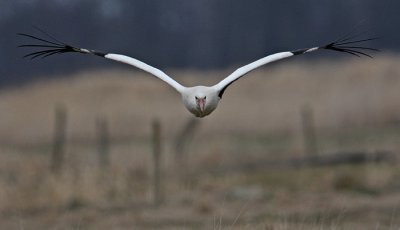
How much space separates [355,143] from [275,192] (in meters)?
7.97

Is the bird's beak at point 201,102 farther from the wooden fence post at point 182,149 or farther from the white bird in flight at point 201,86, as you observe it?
the wooden fence post at point 182,149

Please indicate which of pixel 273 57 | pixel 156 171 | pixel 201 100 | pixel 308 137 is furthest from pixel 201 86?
pixel 308 137

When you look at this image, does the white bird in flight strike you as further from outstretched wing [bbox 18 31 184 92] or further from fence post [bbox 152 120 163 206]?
fence post [bbox 152 120 163 206]

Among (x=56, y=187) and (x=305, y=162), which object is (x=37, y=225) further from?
(x=305, y=162)

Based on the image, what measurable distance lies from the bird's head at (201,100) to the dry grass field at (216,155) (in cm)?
92

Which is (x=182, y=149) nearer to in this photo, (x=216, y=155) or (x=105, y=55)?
(x=216, y=155)

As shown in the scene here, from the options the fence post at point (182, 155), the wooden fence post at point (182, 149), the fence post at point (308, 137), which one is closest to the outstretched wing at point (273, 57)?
the fence post at point (182, 155)

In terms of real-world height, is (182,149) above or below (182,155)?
above

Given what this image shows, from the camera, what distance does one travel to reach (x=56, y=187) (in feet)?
58.1

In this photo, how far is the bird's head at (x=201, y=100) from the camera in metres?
8.67

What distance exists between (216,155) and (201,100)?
15.5 m

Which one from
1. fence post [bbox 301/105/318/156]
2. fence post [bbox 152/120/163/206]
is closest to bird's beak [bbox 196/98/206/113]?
fence post [bbox 152/120/163/206]

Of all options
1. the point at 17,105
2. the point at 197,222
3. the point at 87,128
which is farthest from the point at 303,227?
the point at 17,105

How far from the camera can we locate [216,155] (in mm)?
24094
